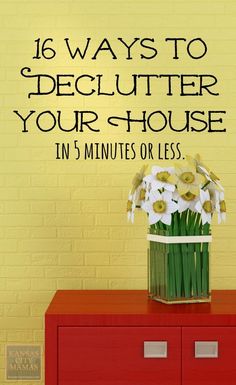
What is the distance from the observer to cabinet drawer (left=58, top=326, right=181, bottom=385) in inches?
122

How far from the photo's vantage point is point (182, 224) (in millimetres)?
3291

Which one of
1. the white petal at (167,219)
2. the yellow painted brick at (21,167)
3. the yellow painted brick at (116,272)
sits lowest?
the yellow painted brick at (116,272)

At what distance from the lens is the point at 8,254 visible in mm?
3875

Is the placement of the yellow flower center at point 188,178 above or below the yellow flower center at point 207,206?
above

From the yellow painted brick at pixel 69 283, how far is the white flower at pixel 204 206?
3.01 ft

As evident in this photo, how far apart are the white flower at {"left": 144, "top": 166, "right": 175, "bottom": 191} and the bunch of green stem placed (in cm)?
13

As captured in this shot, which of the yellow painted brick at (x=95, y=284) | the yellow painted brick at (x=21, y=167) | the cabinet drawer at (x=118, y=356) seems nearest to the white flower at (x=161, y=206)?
the cabinet drawer at (x=118, y=356)

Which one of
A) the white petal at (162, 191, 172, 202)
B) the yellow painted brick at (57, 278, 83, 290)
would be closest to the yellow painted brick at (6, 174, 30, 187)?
the yellow painted brick at (57, 278, 83, 290)

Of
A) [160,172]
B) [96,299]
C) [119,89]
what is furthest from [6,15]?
[96,299]

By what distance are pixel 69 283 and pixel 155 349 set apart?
89 cm

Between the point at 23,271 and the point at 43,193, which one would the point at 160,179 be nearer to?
the point at 43,193

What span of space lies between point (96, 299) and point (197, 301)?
1.56ft

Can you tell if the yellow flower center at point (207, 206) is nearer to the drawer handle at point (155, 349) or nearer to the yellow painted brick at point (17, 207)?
the drawer handle at point (155, 349)

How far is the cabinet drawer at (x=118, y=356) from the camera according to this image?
10.2ft
